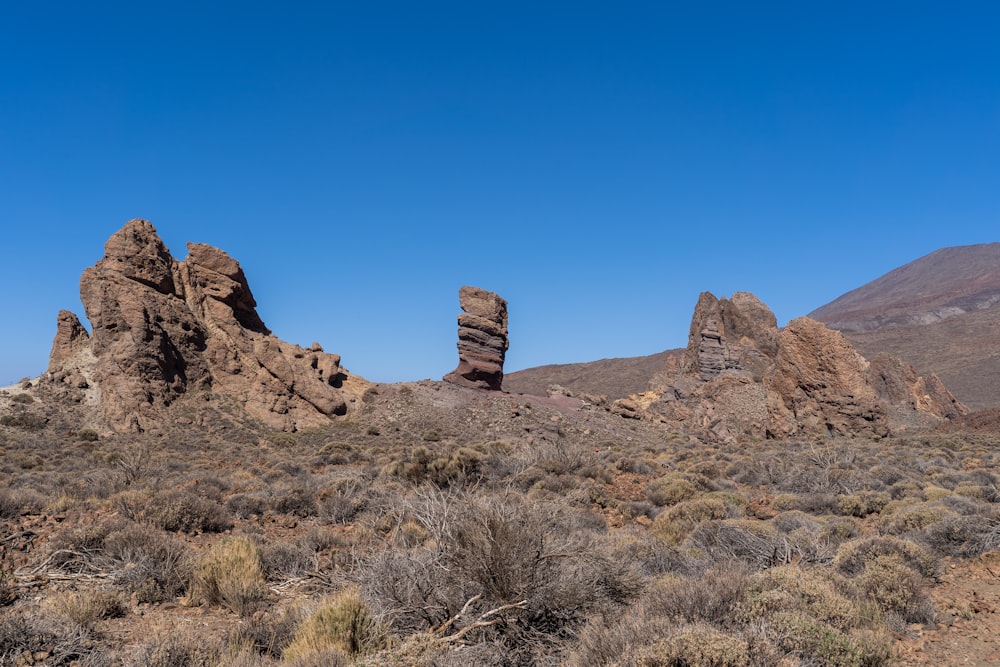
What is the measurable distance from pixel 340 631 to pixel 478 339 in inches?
1340

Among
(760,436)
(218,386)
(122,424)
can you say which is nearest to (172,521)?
(122,424)

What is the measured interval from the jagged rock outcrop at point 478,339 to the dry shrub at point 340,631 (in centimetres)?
3346

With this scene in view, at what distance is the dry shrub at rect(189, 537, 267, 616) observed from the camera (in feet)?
18.7

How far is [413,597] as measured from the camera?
4770 millimetres

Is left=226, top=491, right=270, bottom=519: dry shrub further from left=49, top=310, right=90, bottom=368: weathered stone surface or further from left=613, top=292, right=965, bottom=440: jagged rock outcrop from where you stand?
left=613, top=292, right=965, bottom=440: jagged rock outcrop

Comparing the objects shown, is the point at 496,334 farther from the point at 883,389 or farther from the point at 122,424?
the point at 883,389

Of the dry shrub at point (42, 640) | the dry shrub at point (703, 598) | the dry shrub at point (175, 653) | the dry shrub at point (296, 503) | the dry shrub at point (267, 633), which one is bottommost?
the dry shrub at point (703, 598)

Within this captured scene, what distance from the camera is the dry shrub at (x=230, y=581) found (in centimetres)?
571

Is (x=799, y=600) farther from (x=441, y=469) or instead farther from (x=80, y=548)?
(x=441, y=469)

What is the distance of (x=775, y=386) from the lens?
106 ft

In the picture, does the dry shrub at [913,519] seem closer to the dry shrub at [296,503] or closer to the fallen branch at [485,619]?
the fallen branch at [485,619]

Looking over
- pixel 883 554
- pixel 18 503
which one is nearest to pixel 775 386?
pixel 883 554

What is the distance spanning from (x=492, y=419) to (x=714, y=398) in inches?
579

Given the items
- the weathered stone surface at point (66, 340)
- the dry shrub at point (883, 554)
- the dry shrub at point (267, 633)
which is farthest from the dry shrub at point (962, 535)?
the weathered stone surface at point (66, 340)
